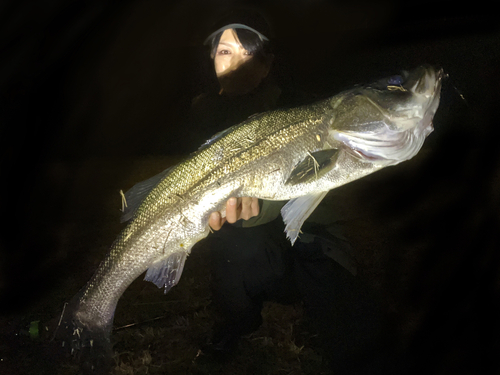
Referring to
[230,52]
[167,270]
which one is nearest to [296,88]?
[230,52]

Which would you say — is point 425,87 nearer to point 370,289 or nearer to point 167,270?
point 167,270

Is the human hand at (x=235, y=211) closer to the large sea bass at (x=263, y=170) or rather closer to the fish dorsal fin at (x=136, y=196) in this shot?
the large sea bass at (x=263, y=170)

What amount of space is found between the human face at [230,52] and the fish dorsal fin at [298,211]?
4.09ft

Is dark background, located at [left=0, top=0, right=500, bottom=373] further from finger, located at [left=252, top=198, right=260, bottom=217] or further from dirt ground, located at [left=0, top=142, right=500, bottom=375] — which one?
finger, located at [left=252, top=198, right=260, bottom=217]

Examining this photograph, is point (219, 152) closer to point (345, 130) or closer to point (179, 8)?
point (345, 130)

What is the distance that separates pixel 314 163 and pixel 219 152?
52cm

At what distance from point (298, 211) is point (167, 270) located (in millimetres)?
878

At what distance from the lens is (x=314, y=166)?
126 cm

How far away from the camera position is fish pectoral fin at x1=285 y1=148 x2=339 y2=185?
49.7 inches

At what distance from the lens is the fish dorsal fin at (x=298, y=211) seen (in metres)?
1.35

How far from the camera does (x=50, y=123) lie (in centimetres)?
421

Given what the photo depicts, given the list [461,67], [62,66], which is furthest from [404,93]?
[62,66]

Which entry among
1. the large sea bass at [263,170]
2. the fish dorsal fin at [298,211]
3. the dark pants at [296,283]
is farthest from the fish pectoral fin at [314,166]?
the dark pants at [296,283]

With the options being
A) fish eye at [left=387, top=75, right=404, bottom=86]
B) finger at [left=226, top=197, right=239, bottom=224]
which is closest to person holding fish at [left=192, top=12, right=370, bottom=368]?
finger at [left=226, top=197, right=239, bottom=224]
